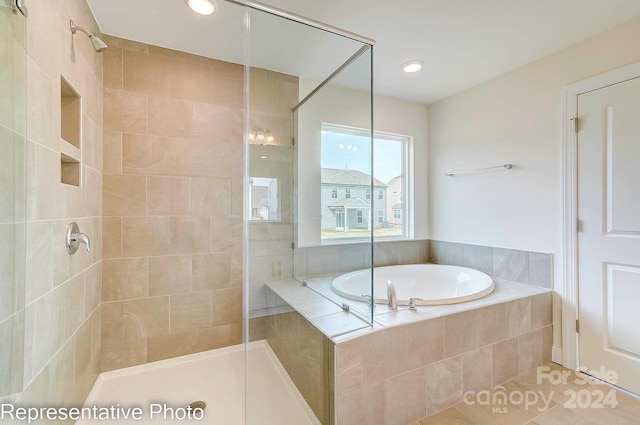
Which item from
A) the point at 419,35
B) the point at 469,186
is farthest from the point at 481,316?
the point at 419,35

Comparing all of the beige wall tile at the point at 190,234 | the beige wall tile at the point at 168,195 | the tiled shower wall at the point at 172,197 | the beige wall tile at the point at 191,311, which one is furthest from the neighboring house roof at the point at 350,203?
the beige wall tile at the point at 191,311

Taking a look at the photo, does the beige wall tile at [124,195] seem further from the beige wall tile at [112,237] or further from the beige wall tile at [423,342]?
the beige wall tile at [423,342]

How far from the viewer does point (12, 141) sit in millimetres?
889

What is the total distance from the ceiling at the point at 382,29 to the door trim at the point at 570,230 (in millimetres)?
452

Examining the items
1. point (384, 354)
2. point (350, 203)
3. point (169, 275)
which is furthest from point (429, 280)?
point (169, 275)

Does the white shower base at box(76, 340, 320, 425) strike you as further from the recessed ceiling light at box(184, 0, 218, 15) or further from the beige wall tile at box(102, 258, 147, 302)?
the recessed ceiling light at box(184, 0, 218, 15)

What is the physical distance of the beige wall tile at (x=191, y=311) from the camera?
201 centimetres

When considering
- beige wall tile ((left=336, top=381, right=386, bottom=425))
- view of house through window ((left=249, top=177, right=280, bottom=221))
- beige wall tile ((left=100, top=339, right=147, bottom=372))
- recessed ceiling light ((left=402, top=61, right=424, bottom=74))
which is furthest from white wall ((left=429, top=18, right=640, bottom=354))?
beige wall tile ((left=100, top=339, right=147, bottom=372))

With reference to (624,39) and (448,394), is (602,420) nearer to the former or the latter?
(448,394)

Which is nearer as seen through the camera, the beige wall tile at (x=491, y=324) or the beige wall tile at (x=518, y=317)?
the beige wall tile at (x=491, y=324)

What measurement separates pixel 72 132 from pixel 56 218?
53 centimetres

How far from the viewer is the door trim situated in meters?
1.91

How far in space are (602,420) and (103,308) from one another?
122 inches

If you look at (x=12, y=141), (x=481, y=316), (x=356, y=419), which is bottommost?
(x=356, y=419)
